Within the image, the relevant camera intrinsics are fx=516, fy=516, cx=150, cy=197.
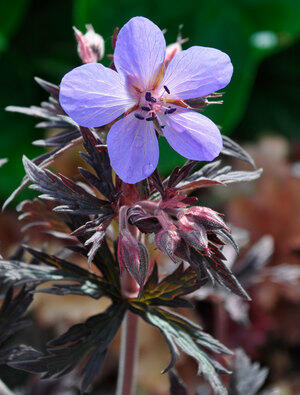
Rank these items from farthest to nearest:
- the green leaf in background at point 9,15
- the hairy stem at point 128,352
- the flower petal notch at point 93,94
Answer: the green leaf in background at point 9,15
the hairy stem at point 128,352
the flower petal notch at point 93,94

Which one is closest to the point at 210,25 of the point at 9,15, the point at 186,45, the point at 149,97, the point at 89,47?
the point at 186,45

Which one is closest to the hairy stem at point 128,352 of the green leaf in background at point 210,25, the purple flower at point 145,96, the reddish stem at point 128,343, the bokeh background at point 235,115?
the reddish stem at point 128,343

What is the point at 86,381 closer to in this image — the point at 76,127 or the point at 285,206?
the point at 76,127

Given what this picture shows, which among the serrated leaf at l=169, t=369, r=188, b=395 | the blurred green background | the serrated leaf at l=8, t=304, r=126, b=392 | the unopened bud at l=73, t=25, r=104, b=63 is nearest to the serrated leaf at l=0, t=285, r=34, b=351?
the serrated leaf at l=8, t=304, r=126, b=392

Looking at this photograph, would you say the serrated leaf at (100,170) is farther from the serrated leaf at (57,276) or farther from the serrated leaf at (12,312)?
the serrated leaf at (12,312)

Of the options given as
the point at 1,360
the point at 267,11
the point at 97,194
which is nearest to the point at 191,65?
the point at 97,194

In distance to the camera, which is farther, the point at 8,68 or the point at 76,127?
the point at 8,68
